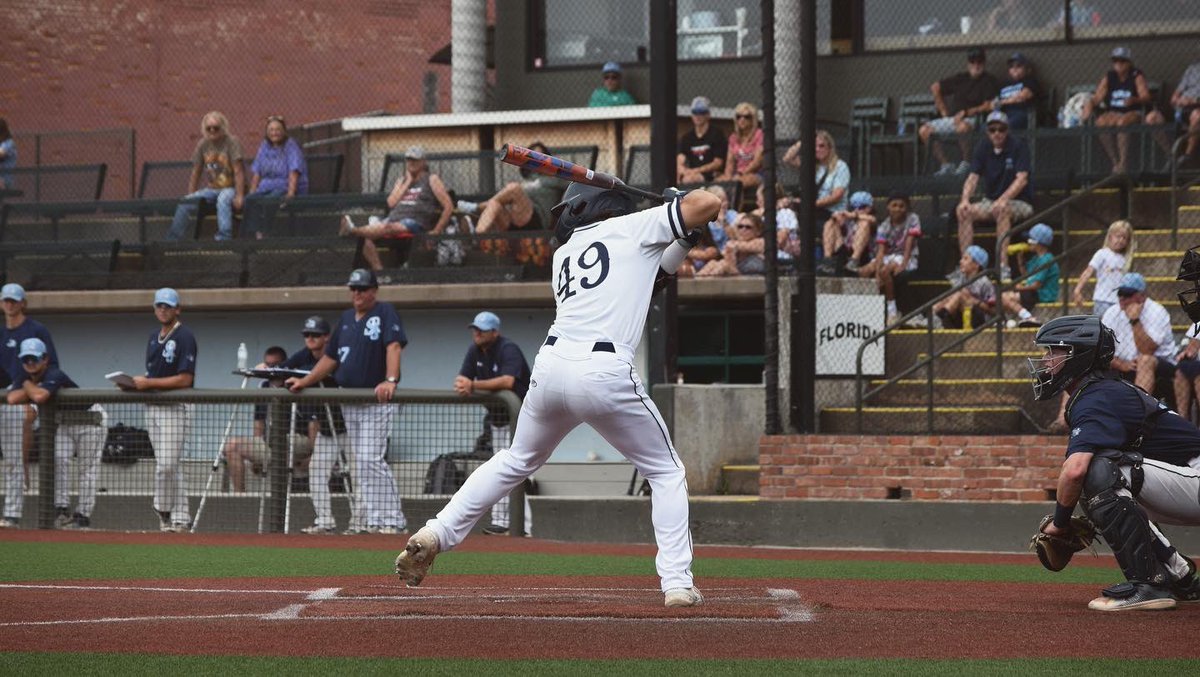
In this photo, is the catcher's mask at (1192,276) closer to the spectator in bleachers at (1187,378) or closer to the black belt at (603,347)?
the black belt at (603,347)

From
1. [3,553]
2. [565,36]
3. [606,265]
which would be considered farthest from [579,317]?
[565,36]

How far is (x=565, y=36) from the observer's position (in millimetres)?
21938

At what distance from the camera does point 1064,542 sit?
766 cm

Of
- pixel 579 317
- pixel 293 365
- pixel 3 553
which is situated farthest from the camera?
pixel 293 365

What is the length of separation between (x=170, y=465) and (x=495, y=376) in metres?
2.87

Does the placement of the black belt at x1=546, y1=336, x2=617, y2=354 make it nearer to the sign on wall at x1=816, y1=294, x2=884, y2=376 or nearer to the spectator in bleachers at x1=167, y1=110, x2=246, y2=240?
the sign on wall at x1=816, y1=294, x2=884, y2=376

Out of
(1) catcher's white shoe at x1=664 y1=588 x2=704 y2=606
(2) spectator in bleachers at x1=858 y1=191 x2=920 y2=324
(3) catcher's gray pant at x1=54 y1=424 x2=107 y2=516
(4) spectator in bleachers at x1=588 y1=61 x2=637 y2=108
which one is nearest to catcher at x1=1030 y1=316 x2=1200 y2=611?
(1) catcher's white shoe at x1=664 y1=588 x2=704 y2=606

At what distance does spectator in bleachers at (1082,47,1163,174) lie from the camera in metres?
17.1

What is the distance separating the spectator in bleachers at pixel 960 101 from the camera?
17828 millimetres

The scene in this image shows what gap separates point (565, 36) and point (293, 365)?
851 centimetres

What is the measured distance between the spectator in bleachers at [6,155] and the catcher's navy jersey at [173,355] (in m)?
7.97

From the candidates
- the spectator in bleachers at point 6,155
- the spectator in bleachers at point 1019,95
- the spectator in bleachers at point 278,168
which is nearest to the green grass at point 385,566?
the spectator in bleachers at point 1019,95

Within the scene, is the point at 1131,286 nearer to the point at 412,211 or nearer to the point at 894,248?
the point at 894,248

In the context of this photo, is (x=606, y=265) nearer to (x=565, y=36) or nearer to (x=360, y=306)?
(x=360, y=306)
